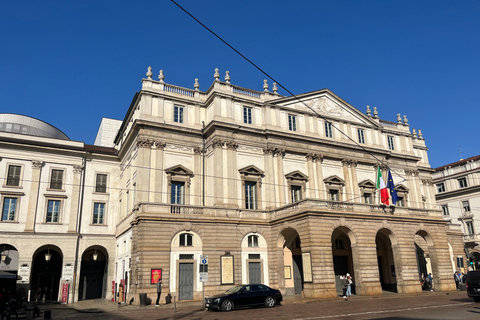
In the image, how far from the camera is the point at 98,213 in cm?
3903

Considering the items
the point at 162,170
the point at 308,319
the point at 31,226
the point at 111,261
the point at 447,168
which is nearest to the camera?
the point at 308,319

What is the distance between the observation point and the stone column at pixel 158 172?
31.7 meters

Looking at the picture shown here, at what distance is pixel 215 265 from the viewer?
3042cm

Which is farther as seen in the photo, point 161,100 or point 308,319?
point 161,100

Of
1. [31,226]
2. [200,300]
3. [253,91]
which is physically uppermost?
[253,91]

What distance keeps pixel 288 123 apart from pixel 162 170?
13034 mm

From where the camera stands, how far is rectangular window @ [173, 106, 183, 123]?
34.8 meters

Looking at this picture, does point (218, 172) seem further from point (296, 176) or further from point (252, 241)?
point (296, 176)

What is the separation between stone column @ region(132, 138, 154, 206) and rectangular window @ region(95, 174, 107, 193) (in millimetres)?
9344

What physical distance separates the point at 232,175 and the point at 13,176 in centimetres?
2046

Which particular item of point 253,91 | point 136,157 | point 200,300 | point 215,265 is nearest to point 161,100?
point 136,157

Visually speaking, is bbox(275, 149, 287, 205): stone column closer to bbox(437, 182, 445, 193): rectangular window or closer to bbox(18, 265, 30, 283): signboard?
bbox(18, 265, 30, 283): signboard

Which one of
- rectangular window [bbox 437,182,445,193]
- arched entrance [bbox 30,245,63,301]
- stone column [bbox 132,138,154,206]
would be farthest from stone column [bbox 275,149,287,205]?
rectangular window [bbox 437,182,445,193]

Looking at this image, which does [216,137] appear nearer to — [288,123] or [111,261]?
[288,123]
